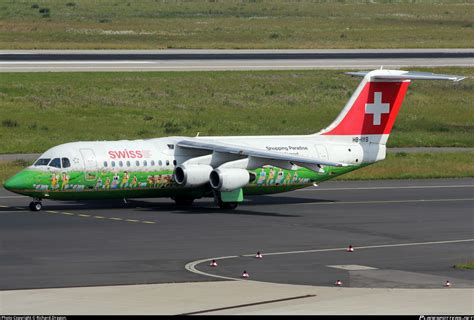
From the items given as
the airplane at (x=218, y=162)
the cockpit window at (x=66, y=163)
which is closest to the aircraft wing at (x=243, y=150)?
the airplane at (x=218, y=162)

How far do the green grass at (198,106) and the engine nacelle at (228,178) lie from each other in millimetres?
21053

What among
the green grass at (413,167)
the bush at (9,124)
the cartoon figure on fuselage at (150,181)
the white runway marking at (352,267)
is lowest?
the white runway marking at (352,267)

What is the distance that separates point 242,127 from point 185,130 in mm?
4085

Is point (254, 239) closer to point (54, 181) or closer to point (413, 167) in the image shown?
point (54, 181)

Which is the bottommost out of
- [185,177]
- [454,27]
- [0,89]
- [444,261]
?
[444,261]

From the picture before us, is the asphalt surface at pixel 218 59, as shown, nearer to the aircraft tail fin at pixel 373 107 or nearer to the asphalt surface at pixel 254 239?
the asphalt surface at pixel 254 239

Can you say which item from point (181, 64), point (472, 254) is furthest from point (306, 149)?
point (181, 64)

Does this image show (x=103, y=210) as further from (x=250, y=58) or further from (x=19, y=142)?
(x=250, y=58)

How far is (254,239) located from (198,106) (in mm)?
43215

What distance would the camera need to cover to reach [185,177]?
155ft

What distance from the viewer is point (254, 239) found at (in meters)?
39.9

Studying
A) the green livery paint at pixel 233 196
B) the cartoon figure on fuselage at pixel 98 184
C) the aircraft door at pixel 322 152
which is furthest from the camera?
the aircraft door at pixel 322 152

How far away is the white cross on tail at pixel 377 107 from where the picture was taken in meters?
52.3

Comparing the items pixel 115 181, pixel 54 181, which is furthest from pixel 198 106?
pixel 54 181
